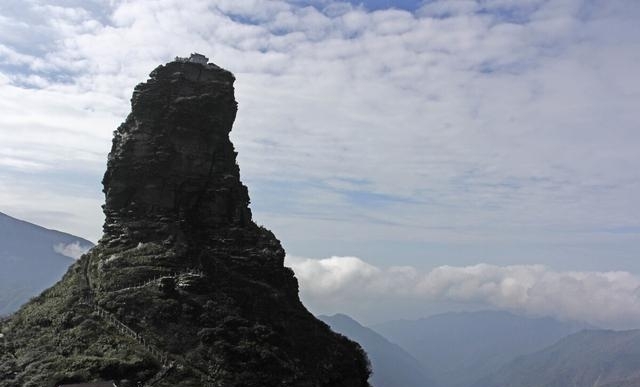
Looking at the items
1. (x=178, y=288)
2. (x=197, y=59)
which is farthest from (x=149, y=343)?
(x=197, y=59)

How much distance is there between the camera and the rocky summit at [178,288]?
6512cm

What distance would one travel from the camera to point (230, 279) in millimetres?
77312

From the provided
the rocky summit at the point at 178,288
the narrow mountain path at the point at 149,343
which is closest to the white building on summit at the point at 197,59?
the rocky summit at the point at 178,288

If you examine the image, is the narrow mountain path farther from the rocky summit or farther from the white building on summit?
the white building on summit

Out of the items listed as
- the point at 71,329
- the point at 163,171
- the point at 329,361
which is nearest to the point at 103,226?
the point at 163,171

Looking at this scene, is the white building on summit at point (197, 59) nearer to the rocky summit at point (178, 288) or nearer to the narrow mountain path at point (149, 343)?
the rocky summit at point (178, 288)

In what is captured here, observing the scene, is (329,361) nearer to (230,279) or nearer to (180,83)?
(230,279)

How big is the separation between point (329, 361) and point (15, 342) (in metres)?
35.3

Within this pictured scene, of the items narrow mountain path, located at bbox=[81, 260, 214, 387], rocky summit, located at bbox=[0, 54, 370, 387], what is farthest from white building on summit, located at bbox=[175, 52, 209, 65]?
narrow mountain path, located at bbox=[81, 260, 214, 387]

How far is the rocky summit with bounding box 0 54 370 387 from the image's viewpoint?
214 feet

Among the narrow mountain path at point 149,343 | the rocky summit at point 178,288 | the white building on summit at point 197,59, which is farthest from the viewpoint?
the white building on summit at point 197,59

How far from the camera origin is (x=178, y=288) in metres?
72.1

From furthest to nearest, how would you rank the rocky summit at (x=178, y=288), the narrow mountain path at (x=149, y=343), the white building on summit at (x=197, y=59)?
the white building on summit at (x=197, y=59)
the rocky summit at (x=178, y=288)
the narrow mountain path at (x=149, y=343)

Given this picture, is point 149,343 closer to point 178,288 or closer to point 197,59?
point 178,288
